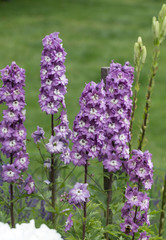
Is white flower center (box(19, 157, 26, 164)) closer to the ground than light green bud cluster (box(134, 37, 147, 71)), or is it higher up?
closer to the ground

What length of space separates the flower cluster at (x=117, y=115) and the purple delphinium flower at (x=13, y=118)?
0.58 m

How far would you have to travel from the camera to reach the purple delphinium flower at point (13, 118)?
3.31 meters

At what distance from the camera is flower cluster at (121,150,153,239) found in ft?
10.2

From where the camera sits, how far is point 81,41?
49.7 ft

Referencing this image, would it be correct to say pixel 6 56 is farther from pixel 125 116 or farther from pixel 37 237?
pixel 37 237

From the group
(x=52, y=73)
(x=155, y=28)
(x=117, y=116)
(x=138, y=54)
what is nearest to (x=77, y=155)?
(x=117, y=116)

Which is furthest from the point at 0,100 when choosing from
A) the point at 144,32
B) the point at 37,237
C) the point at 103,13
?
the point at 103,13

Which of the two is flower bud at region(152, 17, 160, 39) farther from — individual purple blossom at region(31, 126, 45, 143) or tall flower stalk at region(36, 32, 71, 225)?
individual purple blossom at region(31, 126, 45, 143)

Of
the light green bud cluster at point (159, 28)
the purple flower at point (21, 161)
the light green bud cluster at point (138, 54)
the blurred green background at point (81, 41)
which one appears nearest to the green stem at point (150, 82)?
the light green bud cluster at point (159, 28)

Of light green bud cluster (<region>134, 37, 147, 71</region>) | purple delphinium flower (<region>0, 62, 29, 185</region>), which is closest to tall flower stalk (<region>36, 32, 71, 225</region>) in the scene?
purple delphinium flower (<region>0, 62, 29, 185</region>)

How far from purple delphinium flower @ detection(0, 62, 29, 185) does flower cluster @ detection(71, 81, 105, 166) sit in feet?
1.39

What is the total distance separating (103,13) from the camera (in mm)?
20344

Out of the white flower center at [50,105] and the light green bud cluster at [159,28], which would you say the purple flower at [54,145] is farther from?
the light green bud cluster at [159,28]

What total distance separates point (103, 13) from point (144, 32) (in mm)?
4602
